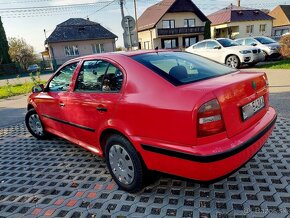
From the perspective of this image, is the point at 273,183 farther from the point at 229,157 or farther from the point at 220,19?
the point at 220,19

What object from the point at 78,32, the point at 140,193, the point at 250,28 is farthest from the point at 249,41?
the point at 250,28

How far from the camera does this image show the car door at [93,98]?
119 inches

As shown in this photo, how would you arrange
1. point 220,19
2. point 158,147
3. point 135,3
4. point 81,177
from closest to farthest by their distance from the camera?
point 158,147 < point 81,177 < point 135,3 < point 220,19

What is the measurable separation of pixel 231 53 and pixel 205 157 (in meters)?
11.5

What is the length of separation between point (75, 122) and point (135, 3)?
31.8 metres

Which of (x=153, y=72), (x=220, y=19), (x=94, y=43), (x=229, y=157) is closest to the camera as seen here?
(x=229, y=157)

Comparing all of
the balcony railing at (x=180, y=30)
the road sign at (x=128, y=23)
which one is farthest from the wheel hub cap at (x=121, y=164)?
the balcony railing at (x=180, y=30)

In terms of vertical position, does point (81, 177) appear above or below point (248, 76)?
below

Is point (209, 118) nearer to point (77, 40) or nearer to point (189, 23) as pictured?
point (77, 40)

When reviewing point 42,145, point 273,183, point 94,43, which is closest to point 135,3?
point 94,43

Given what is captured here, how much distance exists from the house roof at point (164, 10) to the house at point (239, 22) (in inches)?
165

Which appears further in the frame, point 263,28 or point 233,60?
point 263,28

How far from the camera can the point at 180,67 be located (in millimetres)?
3018

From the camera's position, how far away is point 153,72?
2.71 m
